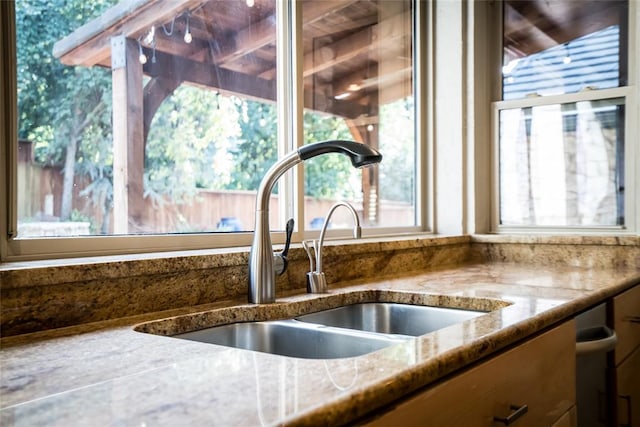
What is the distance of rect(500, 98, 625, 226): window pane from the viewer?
2.25 meters

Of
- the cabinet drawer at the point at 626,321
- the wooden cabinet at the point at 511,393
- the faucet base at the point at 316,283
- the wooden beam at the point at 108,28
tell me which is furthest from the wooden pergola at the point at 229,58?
the cabinet drawer at the point at 626,321

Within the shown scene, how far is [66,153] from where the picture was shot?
1273 millimetres

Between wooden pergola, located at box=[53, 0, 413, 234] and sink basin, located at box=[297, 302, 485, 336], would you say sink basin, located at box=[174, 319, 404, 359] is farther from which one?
wooden pergola, located at box=[53, 0, 413, 234]

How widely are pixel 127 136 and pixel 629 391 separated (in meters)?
1.72

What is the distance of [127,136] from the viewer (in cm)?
144

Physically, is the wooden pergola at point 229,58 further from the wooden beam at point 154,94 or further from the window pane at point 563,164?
the window pane at point 563,164

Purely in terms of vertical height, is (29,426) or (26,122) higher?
(26,122)

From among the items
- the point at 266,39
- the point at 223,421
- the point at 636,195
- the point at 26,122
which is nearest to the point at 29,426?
the point at 223,421

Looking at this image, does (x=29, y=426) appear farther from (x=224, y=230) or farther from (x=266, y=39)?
(x=266, y=39)

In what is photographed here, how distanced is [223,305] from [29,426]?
725 mm

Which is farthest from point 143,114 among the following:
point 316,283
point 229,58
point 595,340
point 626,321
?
point 626,321

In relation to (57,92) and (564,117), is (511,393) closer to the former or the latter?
(57,92)

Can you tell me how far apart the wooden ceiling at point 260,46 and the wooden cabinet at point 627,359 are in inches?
50.1

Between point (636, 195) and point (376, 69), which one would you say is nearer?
point (636, 195)
